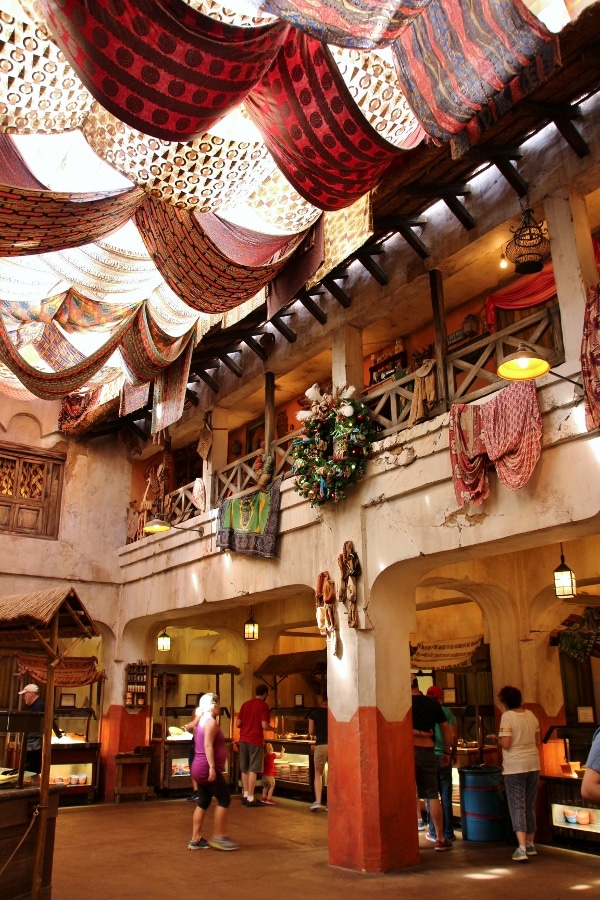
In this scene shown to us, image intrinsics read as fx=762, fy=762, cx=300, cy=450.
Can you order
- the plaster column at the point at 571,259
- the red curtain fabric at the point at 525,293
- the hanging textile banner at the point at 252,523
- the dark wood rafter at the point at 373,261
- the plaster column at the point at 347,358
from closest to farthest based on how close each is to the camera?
the plaster column at the point at 571,259 → the red curtain fabric at the point at 525,293 → the dark wood rafter at the point at 373,261 → the plaster column at the point at 347,358 → the hanging textile banner at the point at 252,523

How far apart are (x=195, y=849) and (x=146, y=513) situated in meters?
7.15

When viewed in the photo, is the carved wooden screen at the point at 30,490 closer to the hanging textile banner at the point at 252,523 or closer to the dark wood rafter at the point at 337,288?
the hanging textile banner at the point at 252,523

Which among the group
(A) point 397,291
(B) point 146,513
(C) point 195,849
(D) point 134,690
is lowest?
(C) point 195,849

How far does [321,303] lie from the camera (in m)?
10.9

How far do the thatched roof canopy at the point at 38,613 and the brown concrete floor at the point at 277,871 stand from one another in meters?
2.36

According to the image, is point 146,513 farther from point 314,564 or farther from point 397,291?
point 397,291

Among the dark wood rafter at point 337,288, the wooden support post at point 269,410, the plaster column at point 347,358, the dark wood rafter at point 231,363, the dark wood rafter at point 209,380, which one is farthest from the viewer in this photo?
the dark wood rafter at point 209,380

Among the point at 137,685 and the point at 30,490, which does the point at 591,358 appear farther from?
the point at 30,490

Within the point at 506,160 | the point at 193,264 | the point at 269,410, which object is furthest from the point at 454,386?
the point at 269,410

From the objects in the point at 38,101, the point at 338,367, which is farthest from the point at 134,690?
the point at 38,101

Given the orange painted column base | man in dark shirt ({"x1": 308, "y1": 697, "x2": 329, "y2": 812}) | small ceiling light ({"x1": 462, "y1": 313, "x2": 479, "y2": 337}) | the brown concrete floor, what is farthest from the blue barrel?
small ceiling light ({"x1": 462, "y1": 313, "x2": 479, "y2": 337})

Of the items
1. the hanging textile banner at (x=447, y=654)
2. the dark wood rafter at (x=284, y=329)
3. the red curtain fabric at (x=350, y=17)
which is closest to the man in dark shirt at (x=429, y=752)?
the hanging textile banner at (x=447, y=654)

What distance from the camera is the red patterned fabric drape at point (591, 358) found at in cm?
643

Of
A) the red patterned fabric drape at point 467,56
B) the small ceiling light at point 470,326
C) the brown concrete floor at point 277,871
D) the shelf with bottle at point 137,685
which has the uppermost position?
the small ceiling light at point 470,326
